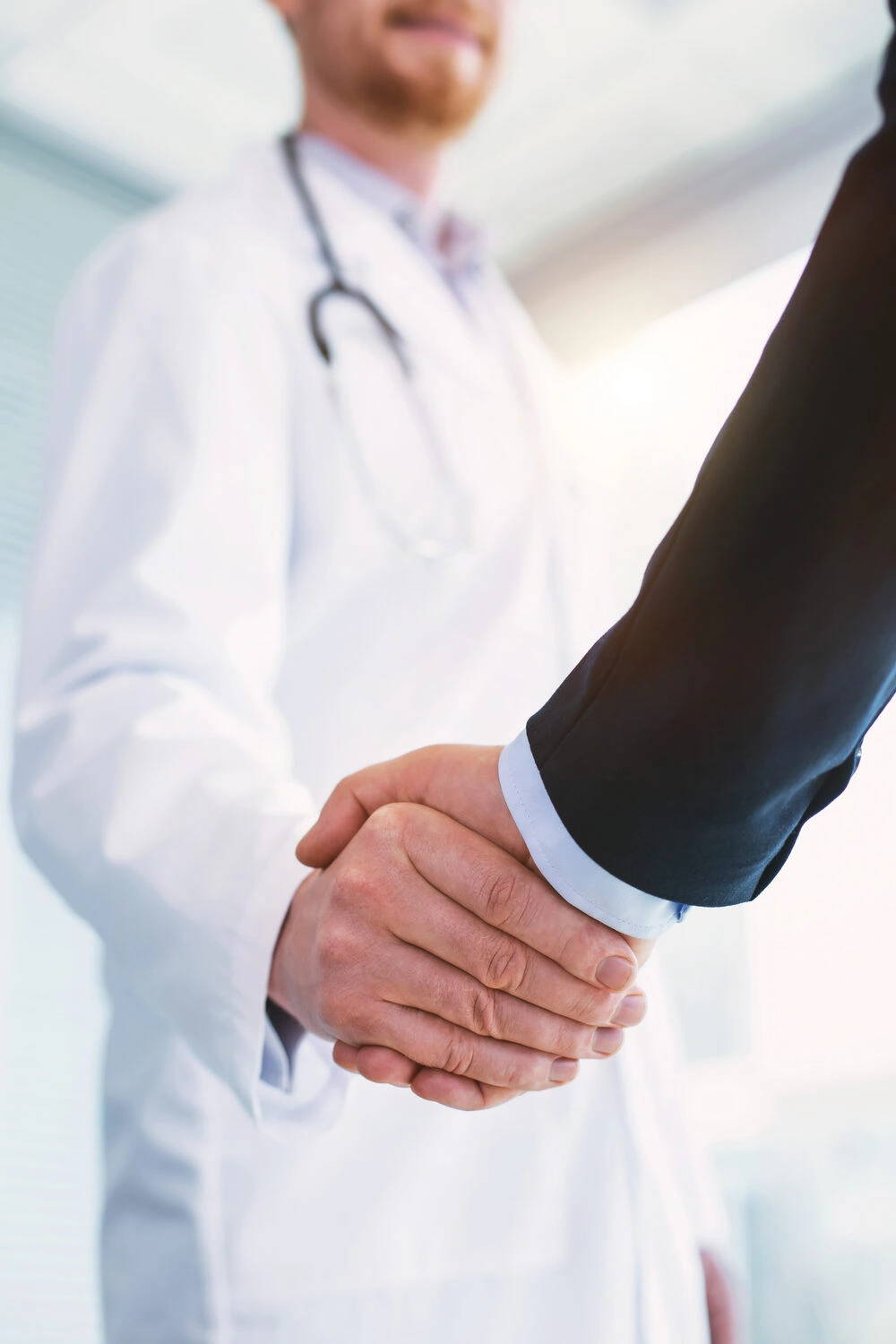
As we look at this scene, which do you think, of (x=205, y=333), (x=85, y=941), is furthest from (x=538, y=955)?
(x=85, y=941)

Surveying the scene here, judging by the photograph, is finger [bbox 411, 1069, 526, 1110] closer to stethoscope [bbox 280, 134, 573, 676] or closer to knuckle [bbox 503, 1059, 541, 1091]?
knuckle [bbox 503, 1059, 541, 1091]

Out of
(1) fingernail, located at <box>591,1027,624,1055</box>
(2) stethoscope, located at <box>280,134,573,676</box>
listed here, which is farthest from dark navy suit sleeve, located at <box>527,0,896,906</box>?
(2) stethoscope, located at <box>280,134,573,676</box>

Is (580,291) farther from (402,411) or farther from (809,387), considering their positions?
(809,387)

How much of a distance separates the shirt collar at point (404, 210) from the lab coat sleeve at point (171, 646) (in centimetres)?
33

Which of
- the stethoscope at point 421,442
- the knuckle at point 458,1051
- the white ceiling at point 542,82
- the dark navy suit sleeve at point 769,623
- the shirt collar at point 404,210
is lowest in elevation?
the knuckle at point 458,1051

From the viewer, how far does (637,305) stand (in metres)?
2.16

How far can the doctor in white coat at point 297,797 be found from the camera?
1.92ft

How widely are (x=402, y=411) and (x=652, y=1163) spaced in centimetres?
52

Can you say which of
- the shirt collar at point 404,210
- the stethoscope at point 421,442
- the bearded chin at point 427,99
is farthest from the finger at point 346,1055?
the bearded chin at point 427,99

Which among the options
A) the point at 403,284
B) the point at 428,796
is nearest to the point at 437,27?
the point at 403,284

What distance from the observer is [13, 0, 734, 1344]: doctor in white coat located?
1.92 feet

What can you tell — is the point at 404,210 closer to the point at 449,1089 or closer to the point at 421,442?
the point at 421,442

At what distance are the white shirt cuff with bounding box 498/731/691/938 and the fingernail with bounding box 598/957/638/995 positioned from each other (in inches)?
0.4

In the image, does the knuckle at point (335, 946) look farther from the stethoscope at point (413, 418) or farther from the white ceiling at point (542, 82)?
the white ceiling at point (542, 82)
